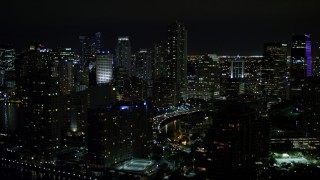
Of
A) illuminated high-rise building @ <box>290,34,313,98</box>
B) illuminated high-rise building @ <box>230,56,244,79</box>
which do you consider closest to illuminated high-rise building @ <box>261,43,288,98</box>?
illuminated high-rise building @ <box>290,34,313,98</box>

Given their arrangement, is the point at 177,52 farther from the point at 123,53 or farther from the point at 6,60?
the point at 6,60

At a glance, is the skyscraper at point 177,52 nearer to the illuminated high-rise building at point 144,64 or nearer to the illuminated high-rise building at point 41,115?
the illuminated high-rise building at point 144,64

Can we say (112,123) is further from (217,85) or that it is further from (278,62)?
(278,62)

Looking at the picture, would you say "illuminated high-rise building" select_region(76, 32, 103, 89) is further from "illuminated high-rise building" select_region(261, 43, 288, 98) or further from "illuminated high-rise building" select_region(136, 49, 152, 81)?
"illuminated high-rise building" select_region(261, 43, 288, 98)

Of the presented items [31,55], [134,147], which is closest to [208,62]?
[31,55]

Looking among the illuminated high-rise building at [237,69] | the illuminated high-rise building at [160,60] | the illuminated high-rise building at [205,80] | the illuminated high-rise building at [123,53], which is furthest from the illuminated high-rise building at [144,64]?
the illuminated high-rise building at [237,69]
